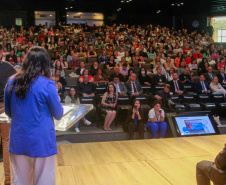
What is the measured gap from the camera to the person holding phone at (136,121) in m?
6.09

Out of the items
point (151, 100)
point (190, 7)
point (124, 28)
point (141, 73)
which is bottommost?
point (151, 100)

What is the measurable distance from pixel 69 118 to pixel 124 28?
1357cm

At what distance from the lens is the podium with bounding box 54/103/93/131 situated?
→ 195 cm

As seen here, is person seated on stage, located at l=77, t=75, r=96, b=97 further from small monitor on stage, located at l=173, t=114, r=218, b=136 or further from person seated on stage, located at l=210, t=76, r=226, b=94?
person seated on stage, located at l=210, t=76, r=226, b=94

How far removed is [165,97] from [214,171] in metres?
5.34

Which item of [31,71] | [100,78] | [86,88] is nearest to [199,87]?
[100,78]

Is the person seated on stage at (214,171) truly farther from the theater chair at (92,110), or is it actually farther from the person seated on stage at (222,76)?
the person seated on stage at (222,76)

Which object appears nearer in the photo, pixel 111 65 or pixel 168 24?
pixel 111 65

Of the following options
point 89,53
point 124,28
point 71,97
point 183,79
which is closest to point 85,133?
point 71,97

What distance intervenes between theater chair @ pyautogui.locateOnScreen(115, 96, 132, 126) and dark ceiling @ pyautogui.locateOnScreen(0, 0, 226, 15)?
1098 centimetres

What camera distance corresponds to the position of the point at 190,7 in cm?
1755

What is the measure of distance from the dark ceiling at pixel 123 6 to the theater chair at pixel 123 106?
11.0 meters

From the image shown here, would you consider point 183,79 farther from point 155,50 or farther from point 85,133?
point 85,133

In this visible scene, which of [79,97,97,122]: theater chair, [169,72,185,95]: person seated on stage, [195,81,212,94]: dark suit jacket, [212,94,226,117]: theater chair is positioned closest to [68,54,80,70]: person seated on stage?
[79,97,97,122]: theater chair
